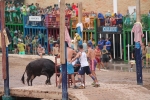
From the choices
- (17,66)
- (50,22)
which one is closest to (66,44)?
(17,66)

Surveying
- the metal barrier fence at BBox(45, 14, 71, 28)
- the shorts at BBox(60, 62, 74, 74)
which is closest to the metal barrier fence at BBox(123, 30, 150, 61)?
the metal barrier fence at BBox(45, 14, 71, 28)

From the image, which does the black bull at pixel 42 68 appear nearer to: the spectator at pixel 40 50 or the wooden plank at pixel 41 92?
the wooden plank at pixel 41 92

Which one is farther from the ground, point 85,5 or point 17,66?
point 85,5

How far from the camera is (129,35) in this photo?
130 feet

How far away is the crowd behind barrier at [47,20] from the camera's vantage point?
39.8 metres

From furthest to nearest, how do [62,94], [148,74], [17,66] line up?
[17,66] < [148,74] < [62,94]

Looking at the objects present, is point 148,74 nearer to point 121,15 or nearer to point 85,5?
point 121,15

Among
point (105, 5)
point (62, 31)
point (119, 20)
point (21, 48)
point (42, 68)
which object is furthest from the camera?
point (105, 5)

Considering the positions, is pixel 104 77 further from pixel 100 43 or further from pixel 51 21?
pixel 51 21

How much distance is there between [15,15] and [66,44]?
23.7 metres

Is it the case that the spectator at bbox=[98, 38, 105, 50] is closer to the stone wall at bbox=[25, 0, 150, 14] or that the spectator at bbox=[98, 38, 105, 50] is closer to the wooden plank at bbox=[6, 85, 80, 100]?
the stone wall at bbox=[25, 0, 150, 14]

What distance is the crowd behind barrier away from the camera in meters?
39.8

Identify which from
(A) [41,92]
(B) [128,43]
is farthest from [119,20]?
(A) [41,92]

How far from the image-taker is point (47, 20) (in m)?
43.2
